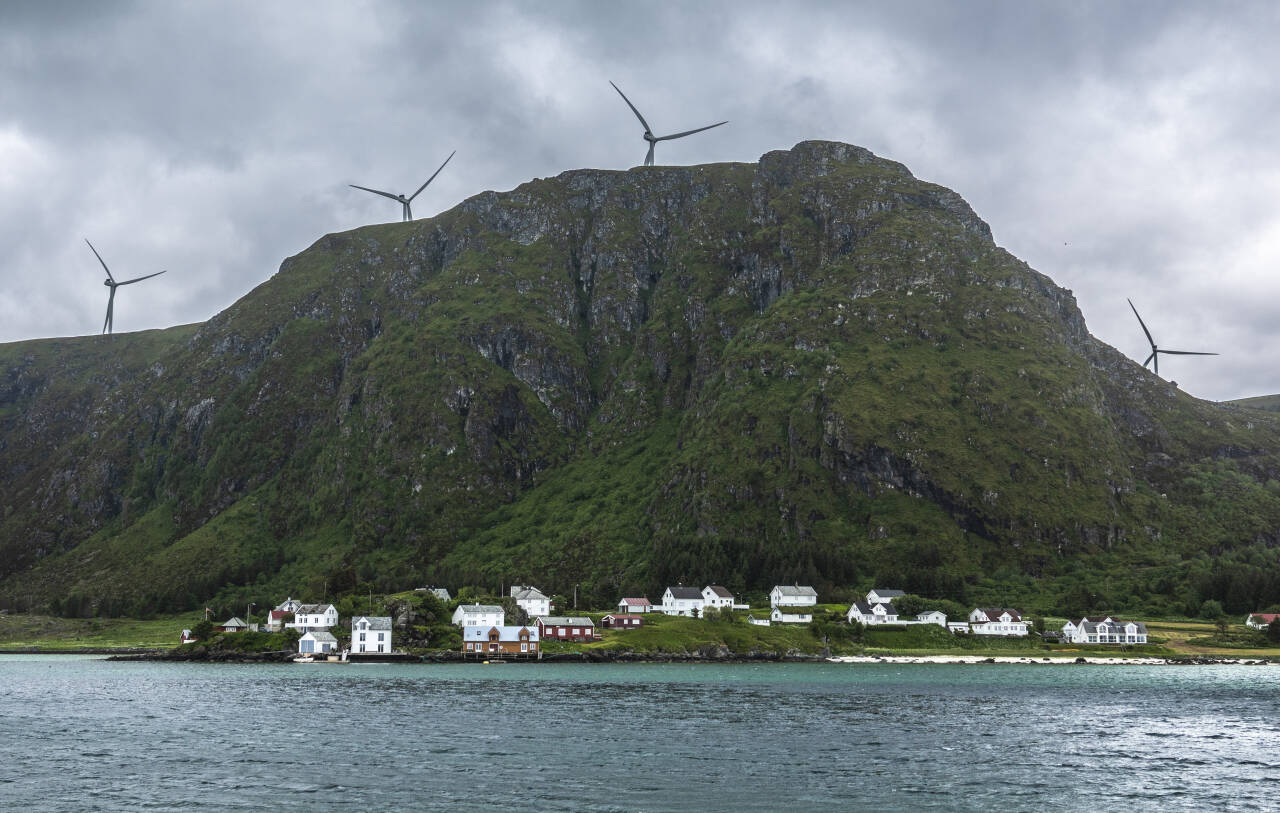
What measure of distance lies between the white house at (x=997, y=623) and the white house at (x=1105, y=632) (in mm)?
8030

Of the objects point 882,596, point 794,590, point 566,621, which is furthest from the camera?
point 794,590

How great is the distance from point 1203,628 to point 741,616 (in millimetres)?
78184

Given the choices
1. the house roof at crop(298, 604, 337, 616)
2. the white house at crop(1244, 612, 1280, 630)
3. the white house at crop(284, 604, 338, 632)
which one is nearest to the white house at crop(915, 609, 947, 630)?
the white house at crop(1244, 612, 1280, 630)

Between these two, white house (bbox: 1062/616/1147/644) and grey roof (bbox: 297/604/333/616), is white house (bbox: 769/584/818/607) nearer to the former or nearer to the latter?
white house (bbox: 1062/616/1147/644)

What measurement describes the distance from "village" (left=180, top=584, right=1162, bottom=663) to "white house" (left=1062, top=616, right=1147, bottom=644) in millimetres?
163

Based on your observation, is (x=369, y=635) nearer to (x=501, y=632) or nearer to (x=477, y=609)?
(x=477, y=609)

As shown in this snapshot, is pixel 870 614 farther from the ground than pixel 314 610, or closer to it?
closer to it

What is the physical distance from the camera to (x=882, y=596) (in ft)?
630

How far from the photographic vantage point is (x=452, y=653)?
15450cm

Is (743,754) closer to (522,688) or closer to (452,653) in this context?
(522,688)

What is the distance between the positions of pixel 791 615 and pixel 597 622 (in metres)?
33.5

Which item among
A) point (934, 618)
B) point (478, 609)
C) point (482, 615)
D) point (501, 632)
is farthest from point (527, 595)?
point (934, 618)

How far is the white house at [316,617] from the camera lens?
16638 cm

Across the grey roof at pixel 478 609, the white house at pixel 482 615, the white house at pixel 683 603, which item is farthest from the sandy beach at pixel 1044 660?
the grey roof at pixel 478 609
